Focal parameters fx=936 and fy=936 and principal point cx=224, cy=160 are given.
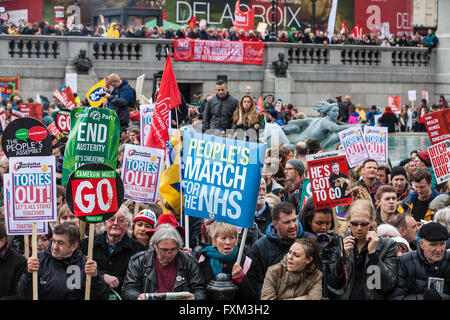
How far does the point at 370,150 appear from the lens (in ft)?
41.3

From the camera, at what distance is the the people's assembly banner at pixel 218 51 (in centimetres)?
3262

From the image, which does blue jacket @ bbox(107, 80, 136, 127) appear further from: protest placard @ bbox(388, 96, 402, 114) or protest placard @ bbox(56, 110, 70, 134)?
protest placard @ bbox(388, 96, 402, 114)

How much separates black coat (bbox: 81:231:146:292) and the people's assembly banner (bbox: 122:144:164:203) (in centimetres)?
167

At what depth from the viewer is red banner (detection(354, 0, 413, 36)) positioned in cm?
5600

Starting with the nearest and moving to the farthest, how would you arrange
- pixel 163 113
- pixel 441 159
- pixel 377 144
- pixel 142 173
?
pixel 142 173
pixel 441 159
pixel 163 113
pixel 377 144

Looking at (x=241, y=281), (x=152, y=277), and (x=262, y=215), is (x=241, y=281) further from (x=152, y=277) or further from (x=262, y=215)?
(x=262, y=215)

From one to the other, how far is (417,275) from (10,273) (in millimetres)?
3009

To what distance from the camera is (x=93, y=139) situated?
9.23 metres

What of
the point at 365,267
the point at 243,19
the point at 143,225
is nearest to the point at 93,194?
the point at 143,225

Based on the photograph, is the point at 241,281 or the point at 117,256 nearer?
the point at 241,281

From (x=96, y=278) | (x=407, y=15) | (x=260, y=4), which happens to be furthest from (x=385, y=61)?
(x=96, y=278)

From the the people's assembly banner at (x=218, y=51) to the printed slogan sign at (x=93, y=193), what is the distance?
25299mm

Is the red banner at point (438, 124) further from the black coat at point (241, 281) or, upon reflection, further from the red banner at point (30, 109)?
the red banner at point (30, 109)

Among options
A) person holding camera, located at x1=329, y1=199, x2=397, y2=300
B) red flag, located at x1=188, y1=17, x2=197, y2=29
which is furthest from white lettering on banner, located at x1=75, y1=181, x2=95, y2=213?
red flag, located at x1=188, y1=17, x2=197, y2=29
